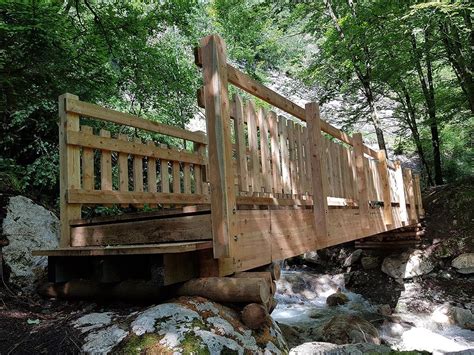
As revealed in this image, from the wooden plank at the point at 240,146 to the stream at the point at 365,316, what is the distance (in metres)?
3.48

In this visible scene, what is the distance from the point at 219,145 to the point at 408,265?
26.9 feet

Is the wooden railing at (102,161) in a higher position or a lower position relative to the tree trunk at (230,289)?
higher

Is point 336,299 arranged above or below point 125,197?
below

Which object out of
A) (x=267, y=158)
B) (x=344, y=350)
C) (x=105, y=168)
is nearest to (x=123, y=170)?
(x=105, y=168)

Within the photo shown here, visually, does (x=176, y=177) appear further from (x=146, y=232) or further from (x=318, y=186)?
(x=146, y=232)

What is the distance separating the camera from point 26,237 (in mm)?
3824

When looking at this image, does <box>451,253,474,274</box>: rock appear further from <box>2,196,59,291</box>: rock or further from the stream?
<box>2,196,59,291</box>: rock

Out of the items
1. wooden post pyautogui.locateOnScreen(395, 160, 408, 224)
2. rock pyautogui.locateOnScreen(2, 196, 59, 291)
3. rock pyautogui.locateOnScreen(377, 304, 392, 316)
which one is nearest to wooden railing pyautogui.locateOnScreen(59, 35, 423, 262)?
rock pyautogui.locateOnScreen(2, 196, 59, 291)

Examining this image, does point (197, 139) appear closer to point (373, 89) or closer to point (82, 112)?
point (82, 112)

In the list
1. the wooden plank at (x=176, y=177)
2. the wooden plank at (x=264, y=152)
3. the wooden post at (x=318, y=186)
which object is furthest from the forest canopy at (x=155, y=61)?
the wooden post at (x=318, y=186)

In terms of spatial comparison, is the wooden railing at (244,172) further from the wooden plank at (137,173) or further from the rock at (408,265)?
the rock at (408,265)

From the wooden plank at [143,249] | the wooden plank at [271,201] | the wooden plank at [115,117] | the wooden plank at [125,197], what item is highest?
the wooden plank at [115,117]

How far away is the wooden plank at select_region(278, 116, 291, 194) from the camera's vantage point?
3.31m

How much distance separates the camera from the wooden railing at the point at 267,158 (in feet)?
7.97
